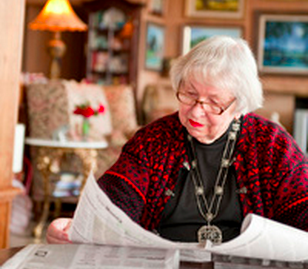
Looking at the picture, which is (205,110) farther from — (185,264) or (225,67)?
(185,264)

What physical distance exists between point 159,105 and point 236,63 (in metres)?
6.58

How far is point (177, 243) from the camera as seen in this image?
1140mm

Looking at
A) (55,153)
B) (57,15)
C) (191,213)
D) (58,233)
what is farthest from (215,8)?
(58,233)

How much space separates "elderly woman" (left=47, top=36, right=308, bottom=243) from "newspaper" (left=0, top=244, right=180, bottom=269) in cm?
30

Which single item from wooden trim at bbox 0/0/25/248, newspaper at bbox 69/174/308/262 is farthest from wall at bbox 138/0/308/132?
newspaper at bbox 69/174/308/262

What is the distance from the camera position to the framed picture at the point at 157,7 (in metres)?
7.68

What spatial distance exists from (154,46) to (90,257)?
22.3 feet

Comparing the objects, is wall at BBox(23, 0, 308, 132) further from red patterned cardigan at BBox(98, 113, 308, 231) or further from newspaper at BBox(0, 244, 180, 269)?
newspaper at BBox(0, 244, 180, 269)

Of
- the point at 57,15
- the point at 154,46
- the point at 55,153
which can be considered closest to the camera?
the point at 55,153

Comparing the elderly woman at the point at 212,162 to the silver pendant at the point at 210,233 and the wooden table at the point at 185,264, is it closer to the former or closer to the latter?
the silver pendant at the point at 210,233

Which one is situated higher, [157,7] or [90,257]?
[157,7]

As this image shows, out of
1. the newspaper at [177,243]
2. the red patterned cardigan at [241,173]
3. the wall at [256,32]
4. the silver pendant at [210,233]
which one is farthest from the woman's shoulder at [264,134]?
the wall at [256,32]

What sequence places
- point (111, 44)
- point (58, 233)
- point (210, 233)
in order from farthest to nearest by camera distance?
1. point (111, 44)
2. point (210, 233)
3. point (58, 233)

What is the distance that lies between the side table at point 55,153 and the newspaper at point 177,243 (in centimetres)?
315
